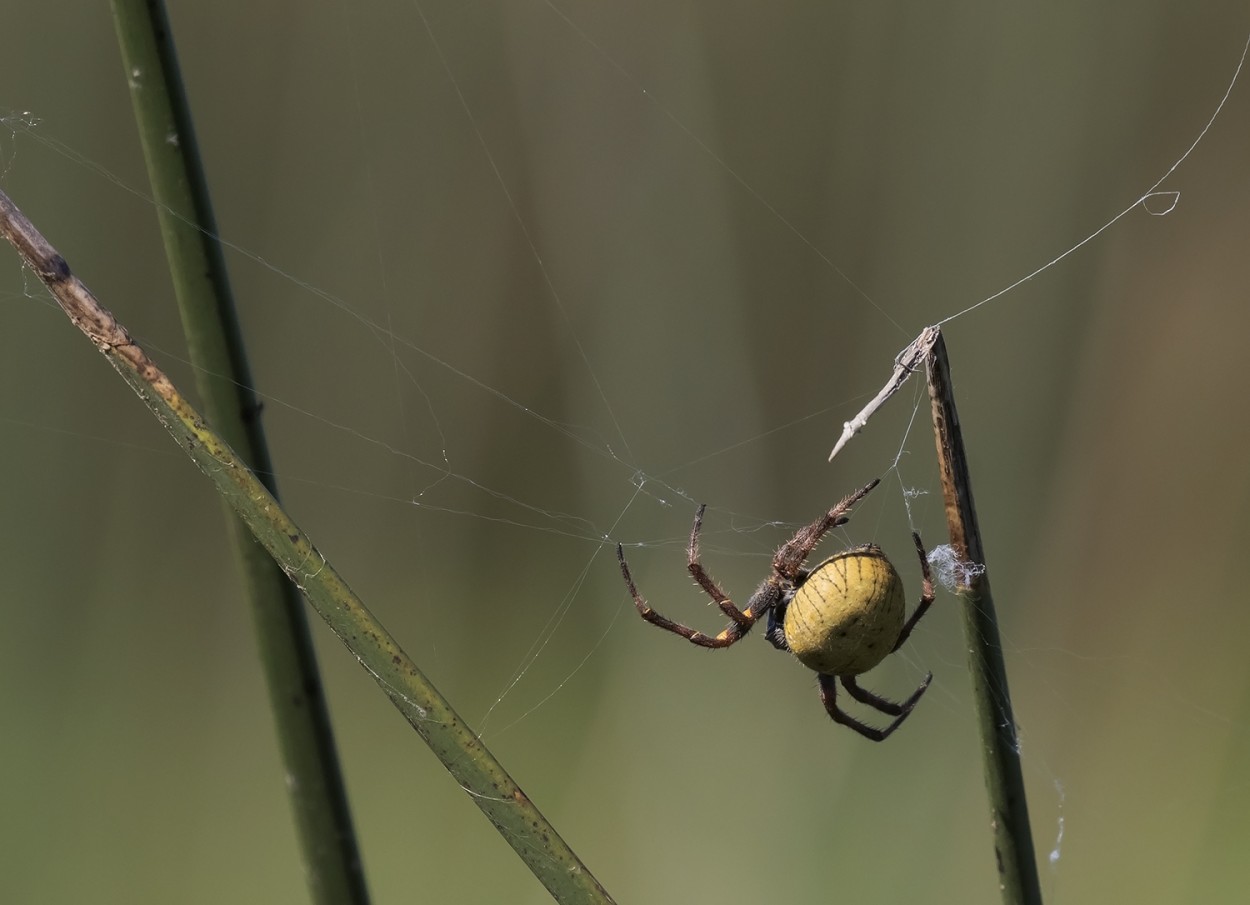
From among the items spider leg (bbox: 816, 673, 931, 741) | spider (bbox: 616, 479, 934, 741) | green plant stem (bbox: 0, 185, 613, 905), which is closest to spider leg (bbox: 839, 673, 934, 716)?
spider leg (bbox: 816, 673, 931, 741)

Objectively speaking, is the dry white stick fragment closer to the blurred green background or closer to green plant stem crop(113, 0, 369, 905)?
green plant stem crop(113, 0, 369, 905)

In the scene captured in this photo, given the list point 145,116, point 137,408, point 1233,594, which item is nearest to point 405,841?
point 137,408

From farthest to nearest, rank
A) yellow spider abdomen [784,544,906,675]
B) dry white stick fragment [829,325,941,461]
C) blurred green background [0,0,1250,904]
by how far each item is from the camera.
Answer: blurred green background [0,0,1250,904] < yellow spider abdomen [784,544,906,675] < dry white stick fragment [829,325,941,461]

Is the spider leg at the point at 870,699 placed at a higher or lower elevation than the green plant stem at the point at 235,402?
lower

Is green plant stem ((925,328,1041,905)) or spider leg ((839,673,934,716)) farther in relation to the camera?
spider leg ((839,673,934,716))

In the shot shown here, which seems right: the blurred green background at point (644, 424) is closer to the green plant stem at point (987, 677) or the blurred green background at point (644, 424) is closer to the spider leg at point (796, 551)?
the spider leg at point (796, 551)

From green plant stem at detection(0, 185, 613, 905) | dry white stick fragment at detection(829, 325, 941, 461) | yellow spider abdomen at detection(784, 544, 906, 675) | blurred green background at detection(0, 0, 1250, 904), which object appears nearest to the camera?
green plant stem at detection(0, 185, 613, 905)

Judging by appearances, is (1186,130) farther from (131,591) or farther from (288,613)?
(131,591)

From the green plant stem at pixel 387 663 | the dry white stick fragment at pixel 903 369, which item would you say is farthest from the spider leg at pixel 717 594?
the green plant stem at pixel 387 663
